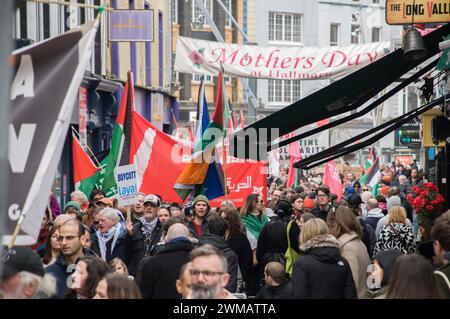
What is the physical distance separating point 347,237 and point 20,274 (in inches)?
192

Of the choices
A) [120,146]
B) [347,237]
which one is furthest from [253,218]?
[347,237]

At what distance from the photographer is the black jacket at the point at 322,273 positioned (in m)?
9.04

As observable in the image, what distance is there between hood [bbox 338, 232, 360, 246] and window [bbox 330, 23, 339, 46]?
56.3 meters

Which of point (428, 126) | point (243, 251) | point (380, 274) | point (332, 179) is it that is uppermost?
point (428, 126)

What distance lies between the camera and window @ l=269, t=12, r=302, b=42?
6362 cm

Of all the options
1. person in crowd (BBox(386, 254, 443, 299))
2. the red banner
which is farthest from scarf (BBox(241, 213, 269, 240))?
person in crowd (BBox(386, 254, 443, 299))

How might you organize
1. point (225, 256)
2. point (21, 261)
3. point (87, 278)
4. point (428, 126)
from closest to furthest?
point (21, 261), point (87, 278), point (225, 256), point (428, 126)

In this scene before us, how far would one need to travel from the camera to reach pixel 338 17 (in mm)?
66688

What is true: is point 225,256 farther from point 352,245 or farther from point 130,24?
point 130,24

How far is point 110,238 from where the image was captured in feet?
40.6

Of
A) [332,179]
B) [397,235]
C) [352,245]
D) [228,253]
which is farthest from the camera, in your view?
[332,179]

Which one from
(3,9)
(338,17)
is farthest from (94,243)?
(338,17)

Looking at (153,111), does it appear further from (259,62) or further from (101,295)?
(101,295)

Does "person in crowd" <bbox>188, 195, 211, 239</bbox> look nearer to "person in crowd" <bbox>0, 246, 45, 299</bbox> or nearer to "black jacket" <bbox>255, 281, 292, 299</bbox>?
"black jacket" <bbox>255, 281, 292, 299</bbox>
